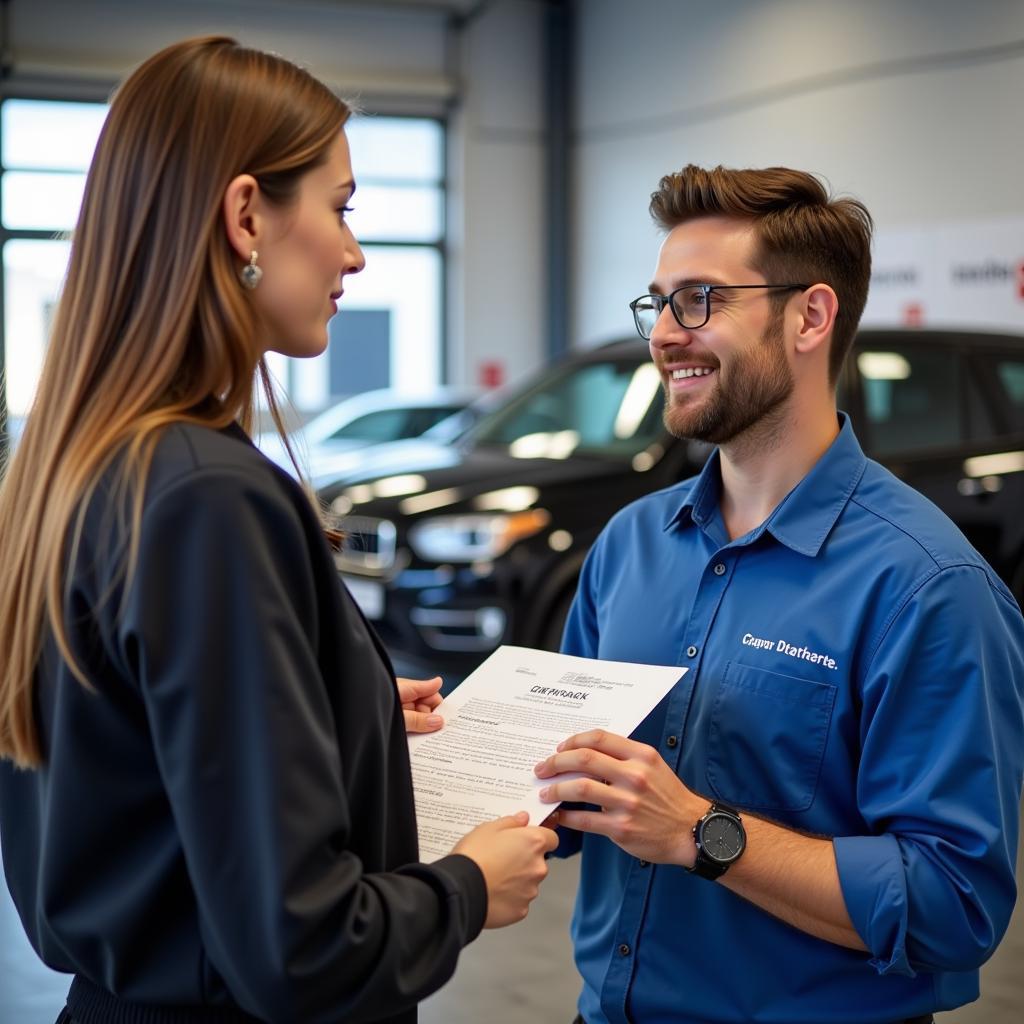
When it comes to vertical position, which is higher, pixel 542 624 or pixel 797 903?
pixel 797 903

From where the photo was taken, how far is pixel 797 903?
161 cm

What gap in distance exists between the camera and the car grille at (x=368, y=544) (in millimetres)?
5414

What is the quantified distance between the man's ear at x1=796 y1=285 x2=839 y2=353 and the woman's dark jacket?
0.99 meters

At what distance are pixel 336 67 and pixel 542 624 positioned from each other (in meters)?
10.6

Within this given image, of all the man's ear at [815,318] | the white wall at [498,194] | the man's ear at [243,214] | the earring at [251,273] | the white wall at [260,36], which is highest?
the white wall at [260,36]

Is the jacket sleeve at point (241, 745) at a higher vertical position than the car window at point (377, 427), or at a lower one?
higher

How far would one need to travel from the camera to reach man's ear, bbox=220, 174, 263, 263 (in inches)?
48.4

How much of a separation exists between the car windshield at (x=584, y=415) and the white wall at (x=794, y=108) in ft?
17.9

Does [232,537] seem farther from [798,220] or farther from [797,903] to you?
[798,220]

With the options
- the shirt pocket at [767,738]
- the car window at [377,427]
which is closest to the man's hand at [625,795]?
the shirt pocket at [767,738]

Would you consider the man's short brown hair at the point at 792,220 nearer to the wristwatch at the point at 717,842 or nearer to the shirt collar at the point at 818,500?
the shirt collar at the point at 818,500

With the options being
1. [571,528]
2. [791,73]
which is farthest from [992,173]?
[571,528]

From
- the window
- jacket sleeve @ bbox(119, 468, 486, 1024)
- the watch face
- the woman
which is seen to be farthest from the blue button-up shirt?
the window

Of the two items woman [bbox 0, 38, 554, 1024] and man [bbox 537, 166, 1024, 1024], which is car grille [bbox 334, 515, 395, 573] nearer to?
man [bbox 537, 166, 1024, 1024]
